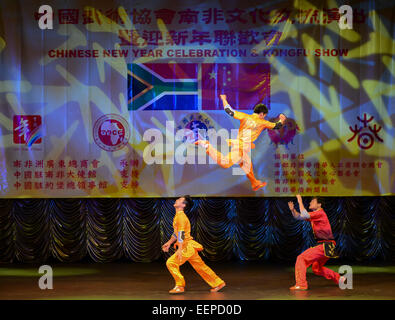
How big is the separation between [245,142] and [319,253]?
2101mm

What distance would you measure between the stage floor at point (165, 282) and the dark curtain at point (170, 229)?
279mm

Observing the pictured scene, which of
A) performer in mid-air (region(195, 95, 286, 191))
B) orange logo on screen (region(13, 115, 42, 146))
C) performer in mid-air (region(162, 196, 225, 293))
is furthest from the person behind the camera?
orange logo on screen (region(13, 115, 42, 146))

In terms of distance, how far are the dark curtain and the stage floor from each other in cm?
28

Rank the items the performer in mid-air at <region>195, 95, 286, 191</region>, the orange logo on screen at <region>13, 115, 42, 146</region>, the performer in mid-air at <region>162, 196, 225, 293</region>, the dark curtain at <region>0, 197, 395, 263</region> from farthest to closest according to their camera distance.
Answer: the dark curtain at <region>0, 197, 395, 263</region> < the orange logo on screen at <region>13, 115, 42, 146</region> < the performer in mid-air at <region>195, 95, 286, 191</region> < the performer in mid-air at <region>162, 196, 225, 293</region>

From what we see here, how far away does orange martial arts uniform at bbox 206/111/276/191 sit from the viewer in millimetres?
8438

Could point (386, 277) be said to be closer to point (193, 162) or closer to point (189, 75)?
point (193, 162)

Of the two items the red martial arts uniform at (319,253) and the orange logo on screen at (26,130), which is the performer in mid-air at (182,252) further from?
the orange logo on screen at (26,130)

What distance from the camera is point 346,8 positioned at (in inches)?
355

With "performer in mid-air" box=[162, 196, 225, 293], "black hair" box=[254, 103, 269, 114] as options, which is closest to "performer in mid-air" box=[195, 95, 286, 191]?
"black hair" box=[254, 103, 269, 114]

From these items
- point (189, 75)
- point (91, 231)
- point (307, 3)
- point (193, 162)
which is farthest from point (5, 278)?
point (307, 3)

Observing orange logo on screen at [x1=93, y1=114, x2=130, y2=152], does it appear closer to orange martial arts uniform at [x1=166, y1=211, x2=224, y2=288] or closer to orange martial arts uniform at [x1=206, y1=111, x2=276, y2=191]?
orange martial arts uniform at [x1=206, y1=111, x2=276, y2=191]

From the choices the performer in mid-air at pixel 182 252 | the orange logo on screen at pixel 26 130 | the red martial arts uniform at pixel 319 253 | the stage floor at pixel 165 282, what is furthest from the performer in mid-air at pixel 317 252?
the orange logo on screen at pixel 26 130

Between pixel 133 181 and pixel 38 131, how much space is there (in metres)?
1.57

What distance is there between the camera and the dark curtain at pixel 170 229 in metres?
9.34
